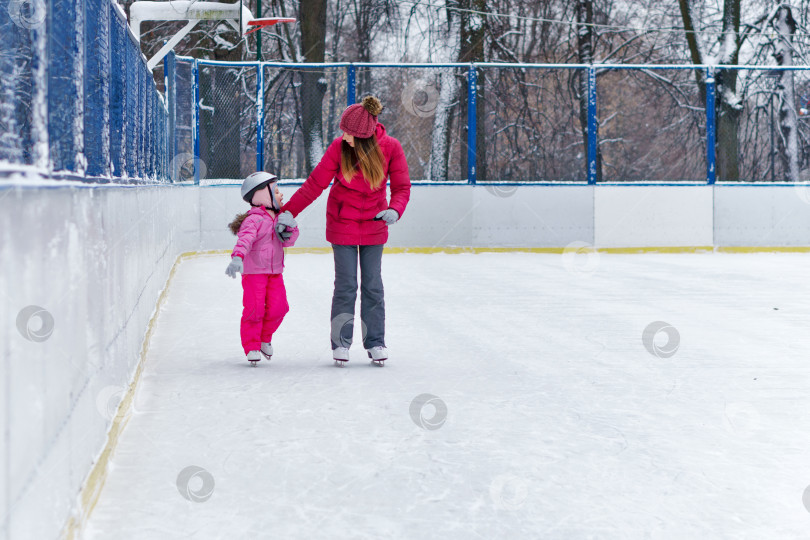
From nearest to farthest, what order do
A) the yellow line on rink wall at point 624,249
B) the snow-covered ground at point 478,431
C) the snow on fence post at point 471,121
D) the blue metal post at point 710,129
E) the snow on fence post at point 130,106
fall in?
the snow-covered ground at point 478,431 < the snow on fence post at point 130,106 < the snow on fence post at point 471,121 < the yellow line on rink wall at point 624,249 < the blue metal post at point 710,129

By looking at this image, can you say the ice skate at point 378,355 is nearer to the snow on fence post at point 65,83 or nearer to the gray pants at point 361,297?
the gray pants at point 361,297

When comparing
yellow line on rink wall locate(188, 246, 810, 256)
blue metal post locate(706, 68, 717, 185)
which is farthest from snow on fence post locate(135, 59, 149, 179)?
blue metal post locate(706, 68, 717, 185)

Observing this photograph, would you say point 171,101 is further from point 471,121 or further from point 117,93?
point 117,93

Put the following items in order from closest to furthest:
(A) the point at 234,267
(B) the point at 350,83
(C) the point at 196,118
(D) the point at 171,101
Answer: (A) the point at 234,267, (D) the point at 171,101, (C) the point at 196,118, (B) the point at 350,83

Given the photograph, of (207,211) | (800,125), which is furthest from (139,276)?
(800,125)

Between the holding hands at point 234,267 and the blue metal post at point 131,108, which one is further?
the blue metal post at point 131,108

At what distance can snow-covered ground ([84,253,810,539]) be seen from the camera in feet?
10.4

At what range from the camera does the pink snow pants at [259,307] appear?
19.3 feet

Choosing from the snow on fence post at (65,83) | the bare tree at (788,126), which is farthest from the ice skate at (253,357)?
the bare tree at (788,126)

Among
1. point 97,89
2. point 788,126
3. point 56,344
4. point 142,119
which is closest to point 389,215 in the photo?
point 97,89

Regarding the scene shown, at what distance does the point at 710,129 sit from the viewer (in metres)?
16.2

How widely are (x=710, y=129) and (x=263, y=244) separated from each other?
1178cm

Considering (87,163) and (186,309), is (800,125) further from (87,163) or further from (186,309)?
(87,163)

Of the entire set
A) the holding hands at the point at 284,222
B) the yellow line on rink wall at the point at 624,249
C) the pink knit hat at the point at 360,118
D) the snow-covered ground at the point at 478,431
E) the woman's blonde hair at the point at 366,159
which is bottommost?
the snow-covered ground at the point at 478,431
